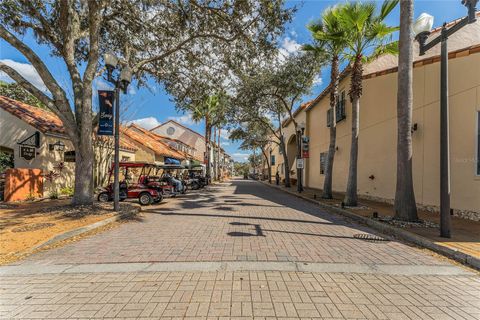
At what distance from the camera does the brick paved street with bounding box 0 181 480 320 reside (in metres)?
3.16

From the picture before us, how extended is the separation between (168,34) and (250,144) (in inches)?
1027

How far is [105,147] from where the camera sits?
18.2 metres

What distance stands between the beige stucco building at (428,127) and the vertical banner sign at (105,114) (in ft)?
39.4

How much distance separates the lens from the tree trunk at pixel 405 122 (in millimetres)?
7656

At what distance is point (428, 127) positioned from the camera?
1005 cm

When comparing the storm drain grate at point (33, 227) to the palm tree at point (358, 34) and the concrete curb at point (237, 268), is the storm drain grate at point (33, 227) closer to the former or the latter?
the concrete curb at point (237, 268)

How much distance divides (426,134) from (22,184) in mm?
17460

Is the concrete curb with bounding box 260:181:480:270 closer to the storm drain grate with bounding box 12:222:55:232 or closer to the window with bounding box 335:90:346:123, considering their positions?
the storm drain grate with bounding box 12:222:55:232

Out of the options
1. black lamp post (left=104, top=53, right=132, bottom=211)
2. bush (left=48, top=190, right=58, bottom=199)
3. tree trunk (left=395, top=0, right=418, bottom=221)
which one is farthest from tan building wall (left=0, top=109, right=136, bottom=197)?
tree trunk (left=395, top=0, right=418, bottom=221)

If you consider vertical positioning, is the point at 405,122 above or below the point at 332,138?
below

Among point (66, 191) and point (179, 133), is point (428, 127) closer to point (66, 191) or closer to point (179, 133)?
point (66, 191)

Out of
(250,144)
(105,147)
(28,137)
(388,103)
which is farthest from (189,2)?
(250,144)

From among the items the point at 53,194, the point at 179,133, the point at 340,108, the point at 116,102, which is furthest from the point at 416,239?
the point at 179,133

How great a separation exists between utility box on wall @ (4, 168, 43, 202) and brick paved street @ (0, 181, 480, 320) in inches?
334
